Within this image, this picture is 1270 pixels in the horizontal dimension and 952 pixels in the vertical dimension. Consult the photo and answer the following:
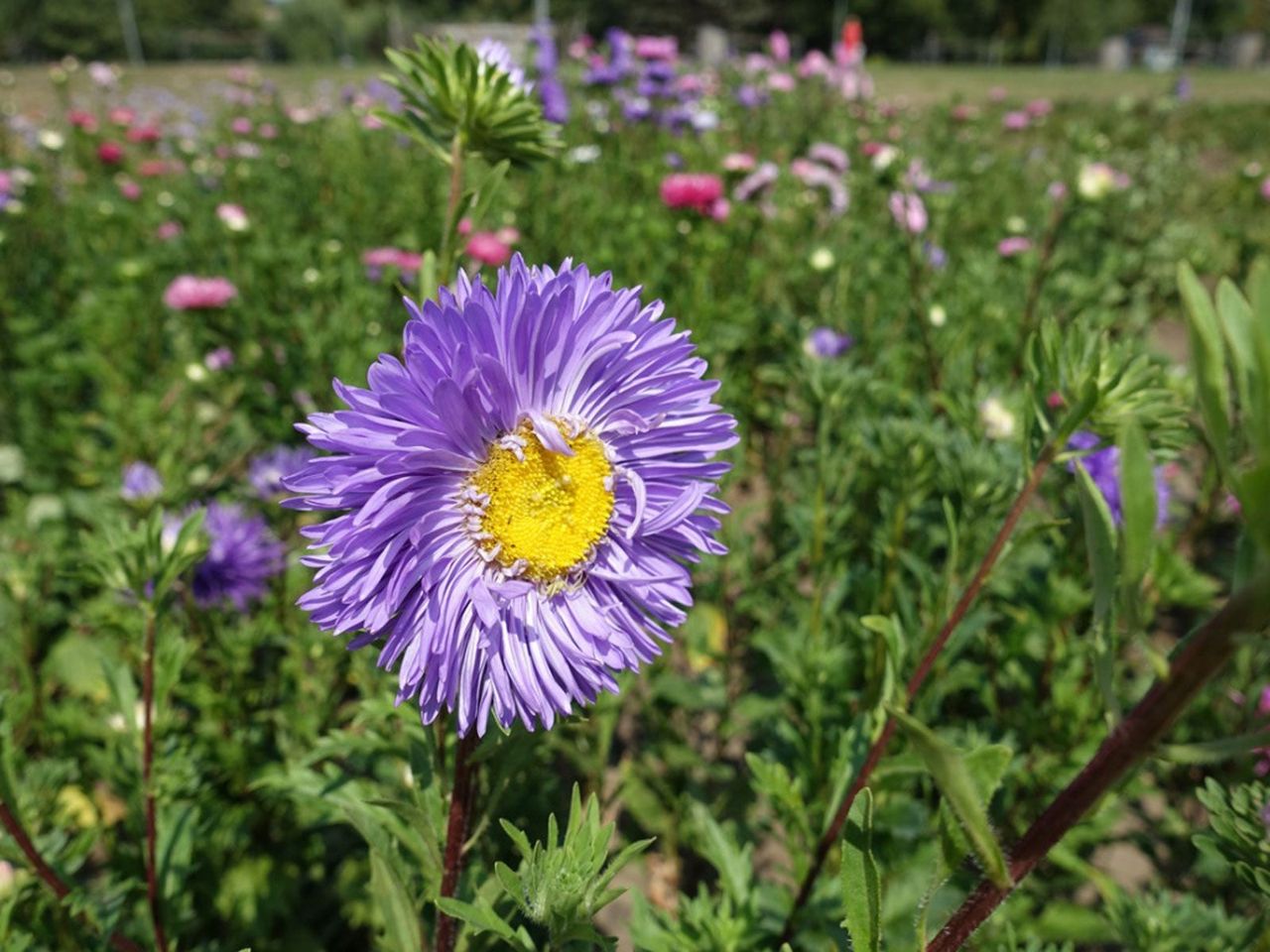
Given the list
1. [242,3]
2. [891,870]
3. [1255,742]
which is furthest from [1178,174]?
[242,3]

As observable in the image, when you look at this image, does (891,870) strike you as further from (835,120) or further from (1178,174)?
(1178,174)

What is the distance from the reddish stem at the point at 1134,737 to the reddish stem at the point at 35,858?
89 cm

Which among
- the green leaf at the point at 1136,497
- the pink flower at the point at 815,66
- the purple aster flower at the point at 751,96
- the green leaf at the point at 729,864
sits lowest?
the green leaf at the point at 729,864

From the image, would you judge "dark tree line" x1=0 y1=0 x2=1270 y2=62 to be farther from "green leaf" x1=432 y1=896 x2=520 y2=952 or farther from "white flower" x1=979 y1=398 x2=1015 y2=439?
"green leaf" x1=432 y1=896 x2=520 y2=952

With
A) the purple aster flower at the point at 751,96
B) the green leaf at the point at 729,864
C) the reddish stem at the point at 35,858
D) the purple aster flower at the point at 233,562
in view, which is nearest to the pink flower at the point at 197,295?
the purple aster flower at the point at 233,562

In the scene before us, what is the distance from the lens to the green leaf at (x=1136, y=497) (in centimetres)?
43

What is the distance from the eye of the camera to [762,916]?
1299mm

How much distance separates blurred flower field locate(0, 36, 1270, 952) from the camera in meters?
0.71

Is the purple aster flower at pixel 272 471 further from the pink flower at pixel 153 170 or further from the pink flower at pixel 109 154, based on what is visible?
the pink flower at pixel 109 154

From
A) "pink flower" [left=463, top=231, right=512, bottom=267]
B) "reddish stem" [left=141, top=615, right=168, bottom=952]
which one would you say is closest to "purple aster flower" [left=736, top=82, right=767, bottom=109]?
"pink flower" [left=463, top=231, right=512, bottom=267]

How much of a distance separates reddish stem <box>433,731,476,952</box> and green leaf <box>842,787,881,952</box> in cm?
35

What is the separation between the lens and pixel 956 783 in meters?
0.51

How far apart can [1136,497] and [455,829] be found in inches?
25.7

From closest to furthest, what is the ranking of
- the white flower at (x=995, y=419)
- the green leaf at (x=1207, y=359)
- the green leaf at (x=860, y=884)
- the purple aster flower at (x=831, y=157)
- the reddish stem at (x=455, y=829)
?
the green leaf at (x=1207, y=359) → the green leaf at (x=860, y=884) → the reddish stem at (x=455, y=829) → the white flower at (x=995, y=419) → the purple aster flower at (x=831, y=157)
